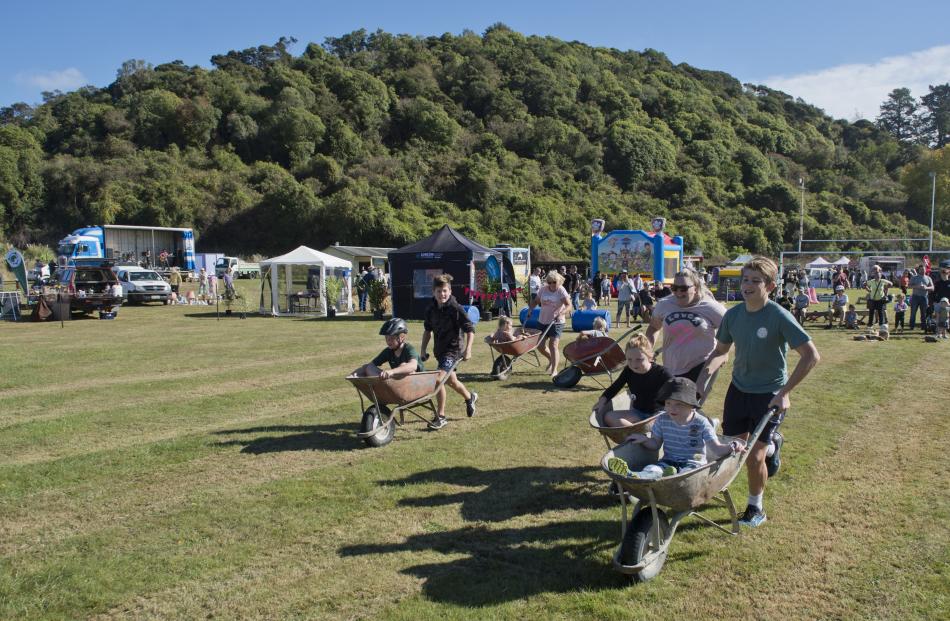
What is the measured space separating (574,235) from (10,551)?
5859 centimetres

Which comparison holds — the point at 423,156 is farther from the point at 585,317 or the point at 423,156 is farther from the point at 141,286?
the point at 585,317

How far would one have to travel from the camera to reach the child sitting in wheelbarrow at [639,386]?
5164 millimetres

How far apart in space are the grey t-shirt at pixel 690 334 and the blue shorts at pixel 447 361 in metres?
2.52

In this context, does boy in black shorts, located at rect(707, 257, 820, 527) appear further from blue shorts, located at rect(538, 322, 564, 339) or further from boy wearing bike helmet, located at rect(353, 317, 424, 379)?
blue shorts, located at rect(538, 322, 564, 339)

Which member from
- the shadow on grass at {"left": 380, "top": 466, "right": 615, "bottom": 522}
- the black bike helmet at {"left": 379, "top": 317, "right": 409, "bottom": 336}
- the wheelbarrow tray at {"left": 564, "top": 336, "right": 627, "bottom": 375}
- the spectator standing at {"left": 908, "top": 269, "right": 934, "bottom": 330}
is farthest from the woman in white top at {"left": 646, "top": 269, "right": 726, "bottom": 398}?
the spectator standing at {"left": 908, "top": 269, "right": 934, "bottom": 330}

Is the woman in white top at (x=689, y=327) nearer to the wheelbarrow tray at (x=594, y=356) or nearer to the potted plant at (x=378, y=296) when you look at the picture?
the wheelbarrow tray at (x=594, y=356)

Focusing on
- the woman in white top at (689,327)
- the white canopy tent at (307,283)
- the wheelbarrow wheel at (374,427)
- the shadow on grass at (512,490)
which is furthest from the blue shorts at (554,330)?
the white canopy tent at (307,283)

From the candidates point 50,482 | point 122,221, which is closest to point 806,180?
point 122,221

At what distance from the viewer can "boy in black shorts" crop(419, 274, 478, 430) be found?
7.34m

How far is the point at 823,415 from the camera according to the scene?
7.93 m

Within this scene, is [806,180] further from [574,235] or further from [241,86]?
[241,86]

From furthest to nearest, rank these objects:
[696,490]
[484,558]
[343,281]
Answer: [343,281], [484,558], [696,490]

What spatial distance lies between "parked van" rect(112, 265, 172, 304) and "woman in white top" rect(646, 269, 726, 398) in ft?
88.1

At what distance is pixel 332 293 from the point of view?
2339cm
